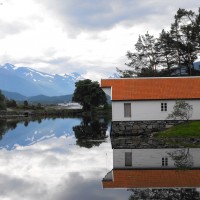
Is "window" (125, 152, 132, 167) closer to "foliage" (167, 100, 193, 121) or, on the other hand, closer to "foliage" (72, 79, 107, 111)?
"foliage" (167, 100, 193, 121)

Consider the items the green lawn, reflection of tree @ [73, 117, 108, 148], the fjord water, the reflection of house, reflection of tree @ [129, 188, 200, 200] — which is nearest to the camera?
reflection of tree @ [129, 188, 200, 200]

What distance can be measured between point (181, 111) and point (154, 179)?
60.7 feet

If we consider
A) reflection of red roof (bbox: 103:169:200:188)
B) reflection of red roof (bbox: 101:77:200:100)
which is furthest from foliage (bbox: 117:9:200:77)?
reflection of red roof (bbox: 103:169:200:188)

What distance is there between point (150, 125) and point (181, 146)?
854cm

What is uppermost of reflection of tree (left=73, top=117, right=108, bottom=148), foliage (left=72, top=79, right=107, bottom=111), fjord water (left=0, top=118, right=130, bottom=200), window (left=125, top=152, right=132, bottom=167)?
foliage (left=72, top=79, right=107, bottom=111)

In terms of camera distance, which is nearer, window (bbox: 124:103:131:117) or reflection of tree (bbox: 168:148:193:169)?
reflection of tree (bbox: 168:148:193:169)

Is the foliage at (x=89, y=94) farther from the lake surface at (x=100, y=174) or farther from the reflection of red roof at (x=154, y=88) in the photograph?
the lake surface at (x=100, y=174)

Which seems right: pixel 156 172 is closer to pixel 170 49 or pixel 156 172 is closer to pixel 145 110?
pixel 145 110

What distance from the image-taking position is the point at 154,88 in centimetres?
3697

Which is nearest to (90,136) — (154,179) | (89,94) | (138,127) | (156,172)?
(138,127)

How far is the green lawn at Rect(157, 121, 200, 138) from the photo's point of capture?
3051 cm

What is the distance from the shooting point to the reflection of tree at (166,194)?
43.1ft

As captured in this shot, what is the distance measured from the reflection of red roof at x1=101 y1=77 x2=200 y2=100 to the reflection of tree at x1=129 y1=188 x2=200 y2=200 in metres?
A: 21.6

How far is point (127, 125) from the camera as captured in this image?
35.3 meters
